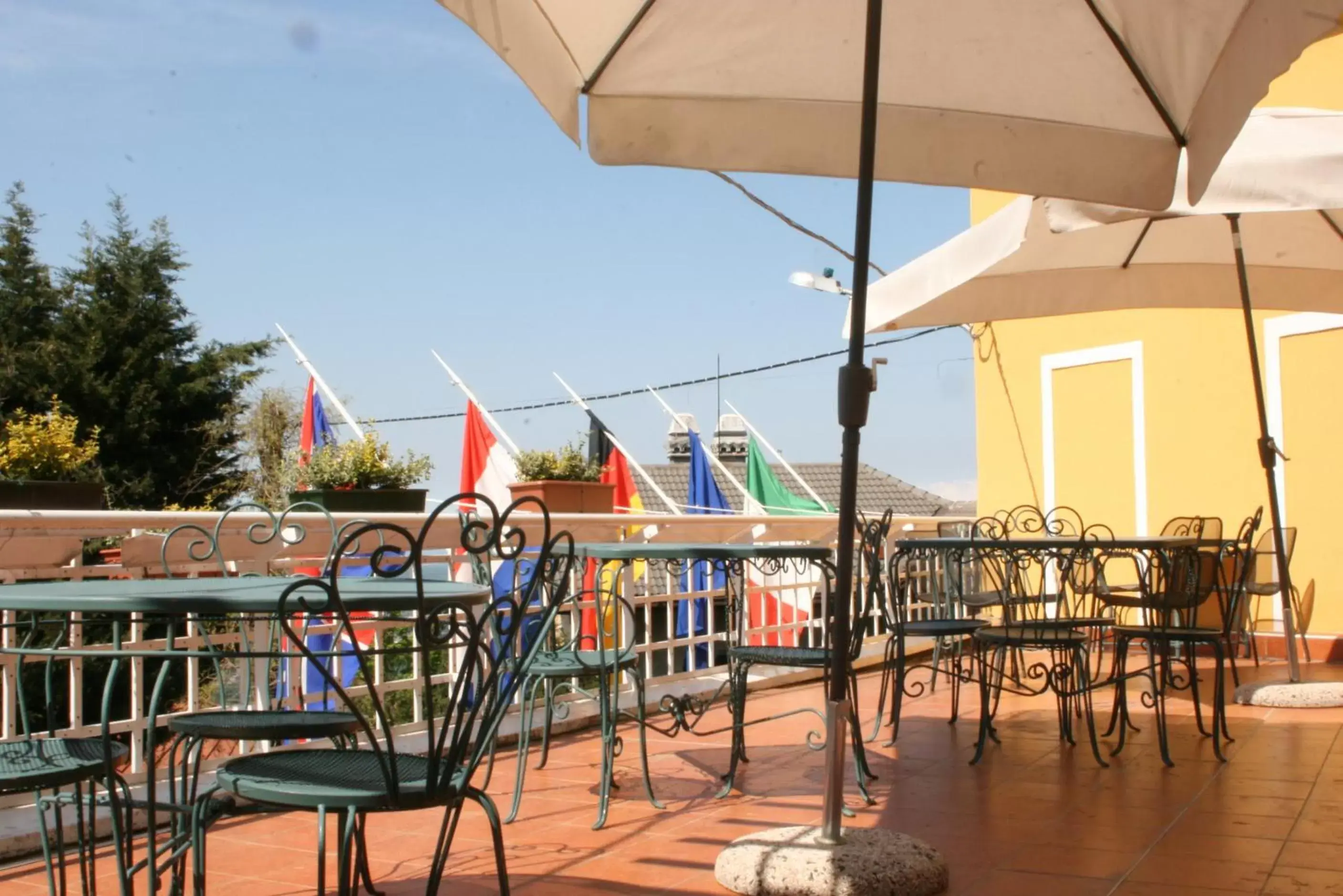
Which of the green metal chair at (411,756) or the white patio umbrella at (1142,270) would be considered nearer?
the green metal chair at (411,756)

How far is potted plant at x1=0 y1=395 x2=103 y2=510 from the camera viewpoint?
413 centimetres

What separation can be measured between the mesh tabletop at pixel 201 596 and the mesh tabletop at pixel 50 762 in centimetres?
26

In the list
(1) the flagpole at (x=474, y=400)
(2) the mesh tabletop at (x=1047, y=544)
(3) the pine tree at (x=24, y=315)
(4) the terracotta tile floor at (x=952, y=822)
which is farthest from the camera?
(3) the pine tree at (x=24, y=315)

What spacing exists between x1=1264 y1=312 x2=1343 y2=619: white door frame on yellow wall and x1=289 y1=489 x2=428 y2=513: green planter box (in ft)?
18.2

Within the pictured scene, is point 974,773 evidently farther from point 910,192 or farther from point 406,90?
point 910,192

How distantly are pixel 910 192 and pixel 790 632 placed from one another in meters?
7.32

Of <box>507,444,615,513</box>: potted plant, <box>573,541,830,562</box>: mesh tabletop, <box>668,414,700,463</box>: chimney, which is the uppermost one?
<box>668,414,700,463</box>: chimney

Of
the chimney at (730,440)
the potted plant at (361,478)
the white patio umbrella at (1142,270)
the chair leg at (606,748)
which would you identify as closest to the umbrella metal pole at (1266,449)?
the white patio umbrella at (1142,270)

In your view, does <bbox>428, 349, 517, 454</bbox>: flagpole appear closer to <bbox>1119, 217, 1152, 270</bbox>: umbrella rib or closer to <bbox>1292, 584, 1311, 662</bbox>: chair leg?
<bbox>1292, 584, 1311, 662</bbox>: chair leg

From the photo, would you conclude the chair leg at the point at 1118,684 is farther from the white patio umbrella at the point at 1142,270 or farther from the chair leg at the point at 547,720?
the chair leg at the point at 547,720

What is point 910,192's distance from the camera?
13.9 meters

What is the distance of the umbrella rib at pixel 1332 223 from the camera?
219 inches

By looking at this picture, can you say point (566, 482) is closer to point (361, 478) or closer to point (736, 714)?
point (361, 478)

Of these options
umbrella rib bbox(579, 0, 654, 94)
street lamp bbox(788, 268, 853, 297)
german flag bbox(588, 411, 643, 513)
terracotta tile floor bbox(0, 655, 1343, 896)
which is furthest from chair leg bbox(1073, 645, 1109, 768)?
german flag bbox(588, 411, 643, 513)
